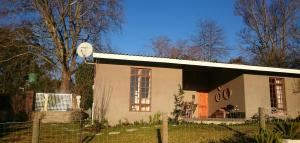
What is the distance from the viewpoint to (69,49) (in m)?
23.8

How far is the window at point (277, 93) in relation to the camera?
1697cm

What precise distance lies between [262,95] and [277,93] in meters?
1.28

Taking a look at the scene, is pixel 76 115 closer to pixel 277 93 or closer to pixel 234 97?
pixel 234 97

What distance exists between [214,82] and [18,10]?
1439 centimetres

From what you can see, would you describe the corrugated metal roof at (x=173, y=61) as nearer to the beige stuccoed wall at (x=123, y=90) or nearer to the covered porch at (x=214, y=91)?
the beige stuccoed wall at (x=123, y=90)

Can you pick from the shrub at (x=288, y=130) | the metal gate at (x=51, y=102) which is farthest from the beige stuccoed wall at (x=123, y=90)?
the shrub at (x=288, y=130)

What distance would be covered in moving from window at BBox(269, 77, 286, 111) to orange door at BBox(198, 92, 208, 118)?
3.83m

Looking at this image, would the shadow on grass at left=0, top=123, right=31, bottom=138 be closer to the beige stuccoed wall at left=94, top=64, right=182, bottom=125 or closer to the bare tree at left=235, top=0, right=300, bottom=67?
the beige stuccoed wall at left=94, top=64, right=182, bottom=125

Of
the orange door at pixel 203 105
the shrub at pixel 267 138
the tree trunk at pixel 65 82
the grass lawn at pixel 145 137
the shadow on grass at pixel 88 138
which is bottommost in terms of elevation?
the shadow on grass at pixel 88 138

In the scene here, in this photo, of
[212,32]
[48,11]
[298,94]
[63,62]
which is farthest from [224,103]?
[212,32]

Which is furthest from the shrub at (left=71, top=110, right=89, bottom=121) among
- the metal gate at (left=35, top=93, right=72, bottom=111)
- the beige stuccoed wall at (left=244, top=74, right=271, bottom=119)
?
the beige stuccoed wall at (left=244, top=74, right=271, bottom=119)

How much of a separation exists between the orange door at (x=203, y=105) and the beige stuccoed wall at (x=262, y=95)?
331 centimetres

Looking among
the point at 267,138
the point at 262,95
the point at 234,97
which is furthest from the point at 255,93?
the point at 267,138

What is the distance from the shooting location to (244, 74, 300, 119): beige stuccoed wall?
16031mm
